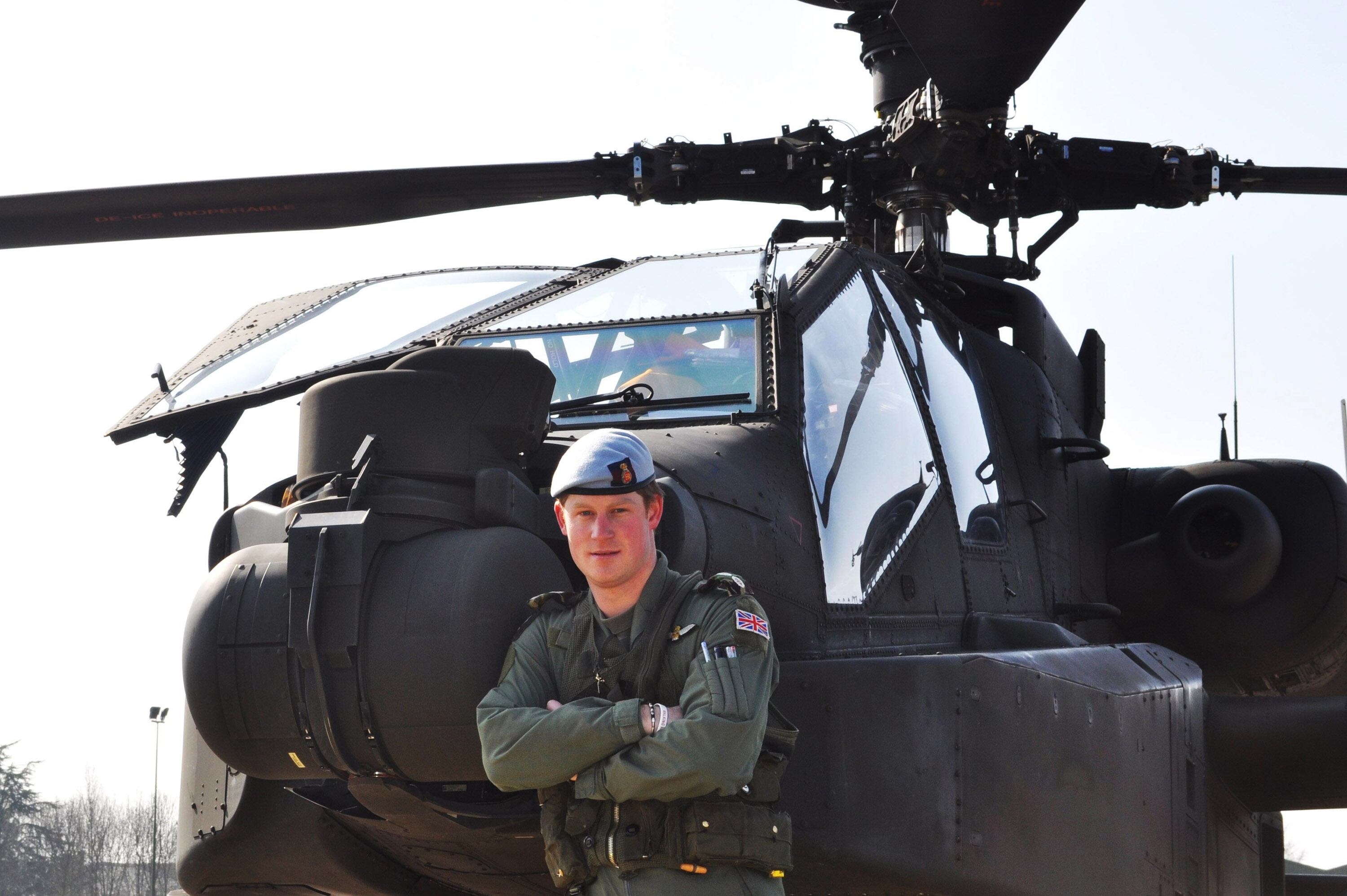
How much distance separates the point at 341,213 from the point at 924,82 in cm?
260

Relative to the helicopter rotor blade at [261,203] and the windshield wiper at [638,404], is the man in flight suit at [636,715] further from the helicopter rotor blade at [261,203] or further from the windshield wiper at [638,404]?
the helicopter rotor blade at [261,203]

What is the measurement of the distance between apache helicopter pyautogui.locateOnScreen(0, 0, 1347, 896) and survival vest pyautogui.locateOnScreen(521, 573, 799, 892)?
0.16 meters

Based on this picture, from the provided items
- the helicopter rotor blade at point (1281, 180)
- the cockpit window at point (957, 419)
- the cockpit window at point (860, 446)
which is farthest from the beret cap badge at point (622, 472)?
the helicopter rotor blade at point (1281, 180)

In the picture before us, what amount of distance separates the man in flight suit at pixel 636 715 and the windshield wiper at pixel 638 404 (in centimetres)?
102

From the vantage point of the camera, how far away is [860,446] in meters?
4.03

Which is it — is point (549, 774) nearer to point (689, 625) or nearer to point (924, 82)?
point (689, 625)

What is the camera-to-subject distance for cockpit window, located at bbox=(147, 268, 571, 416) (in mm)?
4105

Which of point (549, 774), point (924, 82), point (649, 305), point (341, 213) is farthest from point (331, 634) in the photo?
point (924, 82)

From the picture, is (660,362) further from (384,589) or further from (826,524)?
(384,589)

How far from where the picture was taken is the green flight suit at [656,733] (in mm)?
2498

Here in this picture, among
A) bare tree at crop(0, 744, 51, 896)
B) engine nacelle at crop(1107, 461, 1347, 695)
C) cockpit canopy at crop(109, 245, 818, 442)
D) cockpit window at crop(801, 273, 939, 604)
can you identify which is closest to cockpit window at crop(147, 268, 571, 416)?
cockpit canopy at crop(109, 245, 818, 442)

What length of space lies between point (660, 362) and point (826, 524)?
664mm

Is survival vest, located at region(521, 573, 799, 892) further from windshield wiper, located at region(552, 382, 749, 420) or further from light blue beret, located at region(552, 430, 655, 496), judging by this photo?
windshield wiper, located at region(552, 382, 749, 420)

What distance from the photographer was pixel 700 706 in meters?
2.53
